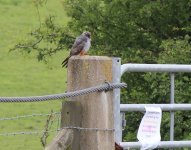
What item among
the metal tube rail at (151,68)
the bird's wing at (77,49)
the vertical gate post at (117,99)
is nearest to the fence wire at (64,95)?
the vertical gate post at (117,99)

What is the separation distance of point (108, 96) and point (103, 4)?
968cm

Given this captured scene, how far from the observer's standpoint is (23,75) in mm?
22391

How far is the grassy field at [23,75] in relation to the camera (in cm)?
1681

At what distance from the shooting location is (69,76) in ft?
15.4

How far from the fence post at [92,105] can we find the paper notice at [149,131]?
23.8 inches

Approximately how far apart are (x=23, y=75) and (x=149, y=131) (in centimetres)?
1724

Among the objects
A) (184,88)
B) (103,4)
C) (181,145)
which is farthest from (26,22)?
(181,145)

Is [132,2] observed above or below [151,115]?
above

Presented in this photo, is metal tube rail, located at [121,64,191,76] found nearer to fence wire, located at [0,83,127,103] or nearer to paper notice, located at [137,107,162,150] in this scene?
paper notice, located at [137,107,162,150]

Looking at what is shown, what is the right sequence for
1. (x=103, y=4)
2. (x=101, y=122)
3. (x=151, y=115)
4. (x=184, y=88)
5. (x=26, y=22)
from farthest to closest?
1. (x=26, y=22)
2. (x=103, y=4)
3. (x=184, y=88)
4. (x=151, y=115)
5. (x=101, y=122)

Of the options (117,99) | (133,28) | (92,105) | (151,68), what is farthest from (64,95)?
(133,28)

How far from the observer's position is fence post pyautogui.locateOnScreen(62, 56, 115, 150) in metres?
4.59

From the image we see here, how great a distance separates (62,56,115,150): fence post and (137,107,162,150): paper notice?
60 centimetres

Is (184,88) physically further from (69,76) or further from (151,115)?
(69,76)
